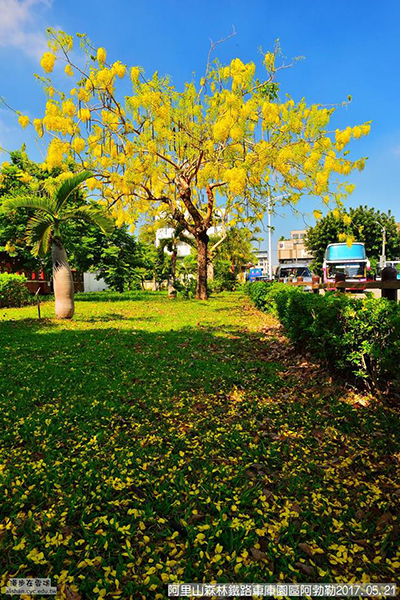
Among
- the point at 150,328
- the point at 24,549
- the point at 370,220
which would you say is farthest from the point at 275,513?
the point at 370,220

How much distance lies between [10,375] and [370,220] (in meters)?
45.2

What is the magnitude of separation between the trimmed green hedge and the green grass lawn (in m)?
0.33

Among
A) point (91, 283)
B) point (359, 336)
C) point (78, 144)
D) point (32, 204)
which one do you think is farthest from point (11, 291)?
point (91, 283)

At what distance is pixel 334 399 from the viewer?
4.21 meters

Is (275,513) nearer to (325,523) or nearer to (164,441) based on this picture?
(325,523)

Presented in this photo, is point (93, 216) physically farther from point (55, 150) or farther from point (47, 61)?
point (47, 61)

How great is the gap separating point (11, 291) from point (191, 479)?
1490 cm

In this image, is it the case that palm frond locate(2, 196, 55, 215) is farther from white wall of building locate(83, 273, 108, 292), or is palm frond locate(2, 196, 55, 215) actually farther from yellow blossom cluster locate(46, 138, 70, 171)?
white wall of building locate(83, 273, 108, 292)

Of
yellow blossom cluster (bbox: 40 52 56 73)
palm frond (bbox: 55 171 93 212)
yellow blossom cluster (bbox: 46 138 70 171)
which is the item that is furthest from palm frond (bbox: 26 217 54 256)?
yellow blossom cluster (bbox: 40 52 56 73)

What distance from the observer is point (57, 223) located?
10641 mm

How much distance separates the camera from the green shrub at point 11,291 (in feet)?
49.3

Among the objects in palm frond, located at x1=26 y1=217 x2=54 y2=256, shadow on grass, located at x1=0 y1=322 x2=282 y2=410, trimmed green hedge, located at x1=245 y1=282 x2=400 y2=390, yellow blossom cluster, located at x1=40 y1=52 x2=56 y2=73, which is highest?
yellow blossom cluster, located at x1=40 y1=52 x2=56 y2=73

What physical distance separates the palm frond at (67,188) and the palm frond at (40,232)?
0.53 m

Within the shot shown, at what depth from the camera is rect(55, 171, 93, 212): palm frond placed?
406 inches
